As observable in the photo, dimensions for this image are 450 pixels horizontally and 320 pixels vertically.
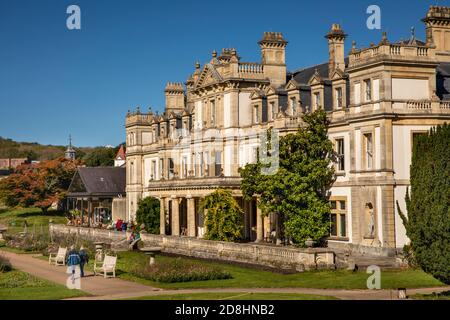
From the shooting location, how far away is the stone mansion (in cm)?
3775

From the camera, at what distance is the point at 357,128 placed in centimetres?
3962

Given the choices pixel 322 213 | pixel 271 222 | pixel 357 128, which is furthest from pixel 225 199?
pixel 357 128

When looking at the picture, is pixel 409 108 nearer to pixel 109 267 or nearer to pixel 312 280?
pixel 312 280

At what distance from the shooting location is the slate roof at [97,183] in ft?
246

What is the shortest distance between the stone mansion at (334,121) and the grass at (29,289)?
15804 millimetres

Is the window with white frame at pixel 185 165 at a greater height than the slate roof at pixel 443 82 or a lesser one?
lesser

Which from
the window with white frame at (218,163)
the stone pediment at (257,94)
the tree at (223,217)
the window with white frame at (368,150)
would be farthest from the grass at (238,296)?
the window with white frame at (218,163)

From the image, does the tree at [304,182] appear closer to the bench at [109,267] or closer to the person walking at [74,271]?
the bench at [109,267]

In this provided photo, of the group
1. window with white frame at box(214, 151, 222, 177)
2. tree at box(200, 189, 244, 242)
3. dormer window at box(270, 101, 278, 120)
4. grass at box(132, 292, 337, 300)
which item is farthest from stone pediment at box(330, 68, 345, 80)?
grass at box(132, 292, 337, 300)

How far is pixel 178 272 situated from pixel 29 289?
18.9 ft

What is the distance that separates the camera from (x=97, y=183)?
75938mm

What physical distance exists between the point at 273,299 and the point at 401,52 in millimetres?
18725

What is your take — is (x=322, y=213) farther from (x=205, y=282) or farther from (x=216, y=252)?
(x=205, y=282)

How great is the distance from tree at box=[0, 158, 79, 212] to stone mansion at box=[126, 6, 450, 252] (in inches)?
917
